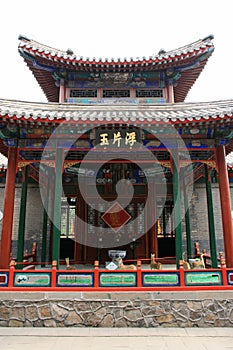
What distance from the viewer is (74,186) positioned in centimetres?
1050

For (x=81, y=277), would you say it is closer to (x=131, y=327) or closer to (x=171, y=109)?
(x=131, y=327)

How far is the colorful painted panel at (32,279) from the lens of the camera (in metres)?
5.90

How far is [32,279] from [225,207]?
15.5ft

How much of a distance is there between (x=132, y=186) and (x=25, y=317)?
588 centimetres

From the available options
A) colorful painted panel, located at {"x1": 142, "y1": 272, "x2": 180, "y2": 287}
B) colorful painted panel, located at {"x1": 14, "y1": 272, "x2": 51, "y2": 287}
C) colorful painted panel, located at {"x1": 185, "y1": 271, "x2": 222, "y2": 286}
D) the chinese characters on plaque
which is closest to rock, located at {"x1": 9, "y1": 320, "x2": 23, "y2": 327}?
colorful painted panel, located at {"x1": 14, "y1": 272, "x2": 51, "y2": 287}

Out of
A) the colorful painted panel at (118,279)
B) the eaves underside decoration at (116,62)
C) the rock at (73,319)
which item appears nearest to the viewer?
the rock at (73,319)

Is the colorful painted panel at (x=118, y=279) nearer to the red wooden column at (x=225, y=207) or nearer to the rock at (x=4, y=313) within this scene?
the rock at (x=4, y=313)

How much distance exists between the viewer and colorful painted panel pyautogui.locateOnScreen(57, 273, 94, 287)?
5.90 m

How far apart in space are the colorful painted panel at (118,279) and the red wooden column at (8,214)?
2335mm

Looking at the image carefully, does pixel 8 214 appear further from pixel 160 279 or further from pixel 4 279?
pixel 160 279

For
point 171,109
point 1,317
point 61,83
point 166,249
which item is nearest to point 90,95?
point 61,83

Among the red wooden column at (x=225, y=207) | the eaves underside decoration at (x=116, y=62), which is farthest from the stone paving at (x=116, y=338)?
the eaves underside decoration at (x=116, y=62)

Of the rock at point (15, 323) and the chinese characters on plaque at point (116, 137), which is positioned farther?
the chinese characters on plaque at point (116, 137)

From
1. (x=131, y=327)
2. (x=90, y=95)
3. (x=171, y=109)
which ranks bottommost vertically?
(x=131, y=327)
